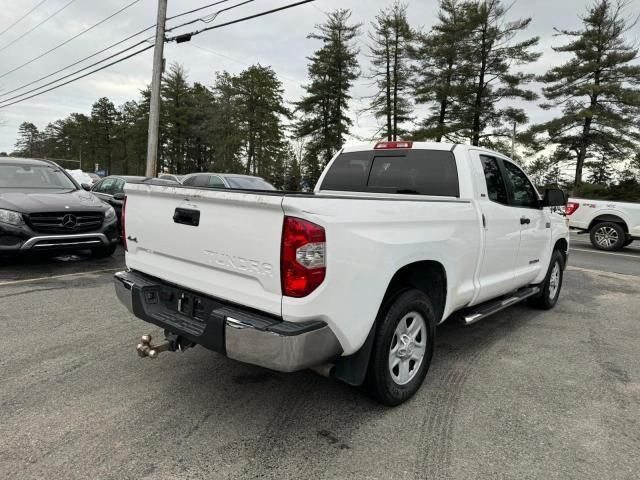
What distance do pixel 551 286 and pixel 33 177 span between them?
26.5ft

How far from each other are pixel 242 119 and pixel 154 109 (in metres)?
30.5

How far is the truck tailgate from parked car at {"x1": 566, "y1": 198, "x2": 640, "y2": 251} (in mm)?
12292

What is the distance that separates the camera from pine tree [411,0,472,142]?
29.9 metres

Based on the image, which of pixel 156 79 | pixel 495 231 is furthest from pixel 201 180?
pixel 495 231

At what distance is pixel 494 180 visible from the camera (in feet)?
13.6

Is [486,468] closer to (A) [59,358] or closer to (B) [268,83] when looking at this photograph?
(A) [59,358]

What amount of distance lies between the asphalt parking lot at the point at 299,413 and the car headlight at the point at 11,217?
2142 mm

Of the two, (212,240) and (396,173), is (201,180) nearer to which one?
(396,173)

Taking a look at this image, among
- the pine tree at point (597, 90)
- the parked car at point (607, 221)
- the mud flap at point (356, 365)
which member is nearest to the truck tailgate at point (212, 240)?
the mud flap at point (356, 365)

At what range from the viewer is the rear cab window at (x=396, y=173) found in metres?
3.92

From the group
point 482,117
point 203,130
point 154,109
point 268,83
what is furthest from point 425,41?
point 203,130

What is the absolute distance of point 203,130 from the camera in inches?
1949

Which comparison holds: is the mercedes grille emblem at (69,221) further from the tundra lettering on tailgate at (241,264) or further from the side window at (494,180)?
the side window at (494,180)

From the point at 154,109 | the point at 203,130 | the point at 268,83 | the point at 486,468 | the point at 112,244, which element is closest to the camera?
the point at 486,468
